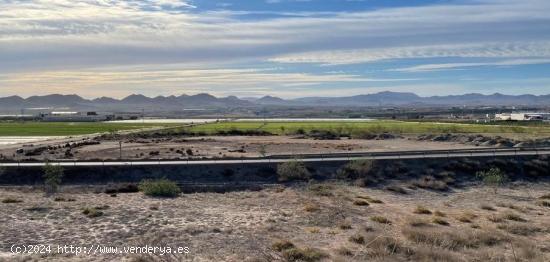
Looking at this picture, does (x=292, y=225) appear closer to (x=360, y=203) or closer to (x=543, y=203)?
(x=360, y=203)

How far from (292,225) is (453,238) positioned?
23.4 ft

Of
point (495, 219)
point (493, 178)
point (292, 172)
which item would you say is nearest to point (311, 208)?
point (495, 219)

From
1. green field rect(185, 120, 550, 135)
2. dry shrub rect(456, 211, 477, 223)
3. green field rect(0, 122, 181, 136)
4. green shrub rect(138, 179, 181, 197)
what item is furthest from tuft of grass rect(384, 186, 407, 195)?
green field rect(0, 122, 181, 136)

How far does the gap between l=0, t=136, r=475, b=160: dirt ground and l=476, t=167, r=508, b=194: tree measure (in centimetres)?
2123

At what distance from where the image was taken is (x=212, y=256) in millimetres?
21734

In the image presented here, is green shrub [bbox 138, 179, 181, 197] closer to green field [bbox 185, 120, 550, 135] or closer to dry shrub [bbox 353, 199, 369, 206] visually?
dry shrub [bbox 353, 199, 369, 206]

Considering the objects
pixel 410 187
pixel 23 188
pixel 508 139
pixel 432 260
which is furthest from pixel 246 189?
pixel 508 139

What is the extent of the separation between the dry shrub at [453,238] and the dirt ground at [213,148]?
3428cm

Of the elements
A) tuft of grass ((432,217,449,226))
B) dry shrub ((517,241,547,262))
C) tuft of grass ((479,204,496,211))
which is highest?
dry shrub ((517,241,547,262))

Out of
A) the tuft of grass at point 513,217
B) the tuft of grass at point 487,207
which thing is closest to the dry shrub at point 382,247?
the tuft of grass at point 513,217

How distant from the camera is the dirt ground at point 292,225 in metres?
22.1

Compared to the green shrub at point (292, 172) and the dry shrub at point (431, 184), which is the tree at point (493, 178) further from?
the green shrub at point (292, 172)

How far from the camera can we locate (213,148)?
69.8m

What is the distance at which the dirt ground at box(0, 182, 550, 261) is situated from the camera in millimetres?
22078
